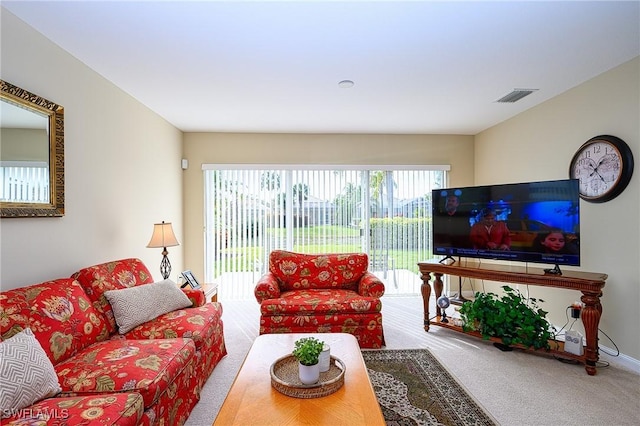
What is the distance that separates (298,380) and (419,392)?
109cm

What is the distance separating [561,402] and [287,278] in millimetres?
2482

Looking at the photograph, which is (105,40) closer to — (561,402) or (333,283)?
(333,283)

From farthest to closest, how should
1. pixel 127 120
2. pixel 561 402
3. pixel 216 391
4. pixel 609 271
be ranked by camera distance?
pixel 127 120, pixel 609 271, pixel 216 391, pixel 561 402

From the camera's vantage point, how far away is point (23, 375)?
55.3 inches

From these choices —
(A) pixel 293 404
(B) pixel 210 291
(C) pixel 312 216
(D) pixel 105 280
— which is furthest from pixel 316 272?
(A) pixel 293 404

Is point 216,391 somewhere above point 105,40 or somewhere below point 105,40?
below

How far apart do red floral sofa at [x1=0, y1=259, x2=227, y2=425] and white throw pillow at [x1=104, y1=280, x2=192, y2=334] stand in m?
0.04

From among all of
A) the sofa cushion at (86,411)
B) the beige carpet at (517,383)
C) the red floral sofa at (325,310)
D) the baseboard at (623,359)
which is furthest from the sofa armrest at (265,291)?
the baseboard at (623,359)

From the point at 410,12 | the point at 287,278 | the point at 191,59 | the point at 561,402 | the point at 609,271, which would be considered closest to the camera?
the point at 410,12

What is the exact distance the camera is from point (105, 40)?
89.2 inches

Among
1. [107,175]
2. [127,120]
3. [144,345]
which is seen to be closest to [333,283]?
[144,345]

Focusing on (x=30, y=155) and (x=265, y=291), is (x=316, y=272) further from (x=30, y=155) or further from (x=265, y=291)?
(x=30, y=155)

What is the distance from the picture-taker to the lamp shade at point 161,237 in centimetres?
325

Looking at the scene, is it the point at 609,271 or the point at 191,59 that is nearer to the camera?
the point at 191,59
